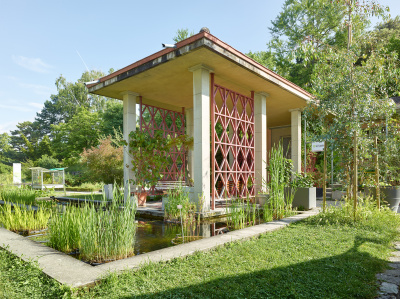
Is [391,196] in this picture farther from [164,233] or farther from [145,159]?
[145,159]

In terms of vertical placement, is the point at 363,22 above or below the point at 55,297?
above

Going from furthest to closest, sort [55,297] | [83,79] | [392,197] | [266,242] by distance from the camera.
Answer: [83,79], [392,197], [266,242], [55,297]

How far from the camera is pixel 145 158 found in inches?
286

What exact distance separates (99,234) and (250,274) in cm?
160

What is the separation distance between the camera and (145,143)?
729 cm

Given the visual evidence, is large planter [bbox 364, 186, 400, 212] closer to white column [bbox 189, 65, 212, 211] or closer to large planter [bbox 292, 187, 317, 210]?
large planter [bbox 292, 187, 317, 210]

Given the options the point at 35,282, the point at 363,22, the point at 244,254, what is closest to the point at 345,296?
the point at 244,254

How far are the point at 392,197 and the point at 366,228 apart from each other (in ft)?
7.48

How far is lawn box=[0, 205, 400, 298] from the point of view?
1854mm

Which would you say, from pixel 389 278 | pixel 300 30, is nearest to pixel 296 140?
pixel 389 278

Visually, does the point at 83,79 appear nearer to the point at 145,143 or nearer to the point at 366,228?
the point at 145,143

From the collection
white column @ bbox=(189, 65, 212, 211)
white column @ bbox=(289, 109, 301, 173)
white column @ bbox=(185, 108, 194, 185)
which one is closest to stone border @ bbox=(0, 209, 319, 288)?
white column @ bbox=(189, 65, 212, 211)

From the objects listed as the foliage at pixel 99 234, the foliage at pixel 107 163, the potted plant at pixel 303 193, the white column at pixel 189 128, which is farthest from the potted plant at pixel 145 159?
the foliage at pixel 107 163

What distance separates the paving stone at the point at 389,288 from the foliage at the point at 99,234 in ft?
7.74
